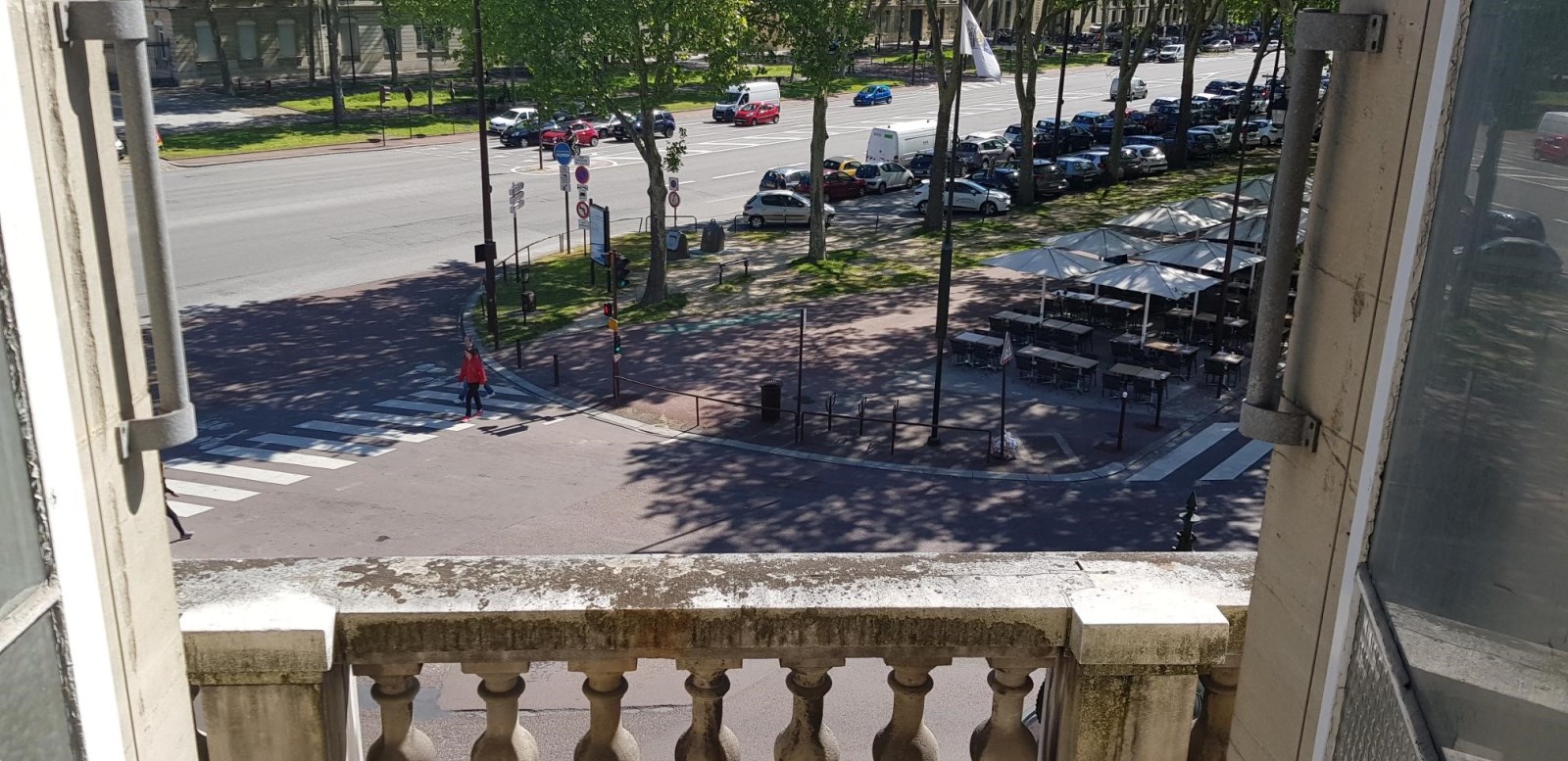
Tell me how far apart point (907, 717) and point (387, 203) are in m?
40.9

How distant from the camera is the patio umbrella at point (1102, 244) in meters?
28.3

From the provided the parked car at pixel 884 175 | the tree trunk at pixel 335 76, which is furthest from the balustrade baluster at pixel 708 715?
the tree trunk at pixel 335 76

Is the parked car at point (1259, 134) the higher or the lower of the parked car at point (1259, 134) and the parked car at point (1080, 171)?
the higher

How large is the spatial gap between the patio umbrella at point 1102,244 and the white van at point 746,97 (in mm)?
34802

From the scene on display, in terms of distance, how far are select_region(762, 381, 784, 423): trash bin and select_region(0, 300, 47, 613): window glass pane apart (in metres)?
20.6

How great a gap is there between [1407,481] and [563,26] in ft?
90.1

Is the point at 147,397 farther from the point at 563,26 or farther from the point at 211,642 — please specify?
the point at 563,26

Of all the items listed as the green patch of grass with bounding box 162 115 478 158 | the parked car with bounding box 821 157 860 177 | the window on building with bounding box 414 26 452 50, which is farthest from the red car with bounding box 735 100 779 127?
the parked car with bounding box 821 157 860 177

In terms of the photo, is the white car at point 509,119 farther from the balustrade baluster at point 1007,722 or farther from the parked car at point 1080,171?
the balustrade baluster at point 1007,722

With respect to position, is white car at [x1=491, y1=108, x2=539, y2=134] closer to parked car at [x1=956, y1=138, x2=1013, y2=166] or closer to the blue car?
parked car at [x1=956, y1=138, x2=1013, y2=166]

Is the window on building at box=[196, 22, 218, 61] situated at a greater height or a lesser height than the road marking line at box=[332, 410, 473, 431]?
greater

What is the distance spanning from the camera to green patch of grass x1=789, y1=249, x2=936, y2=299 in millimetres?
32188

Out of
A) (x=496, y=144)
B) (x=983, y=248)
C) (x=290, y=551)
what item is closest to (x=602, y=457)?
(x=290, y=551)

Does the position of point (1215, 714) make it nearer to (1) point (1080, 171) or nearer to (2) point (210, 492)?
(2) point (210, 492)
